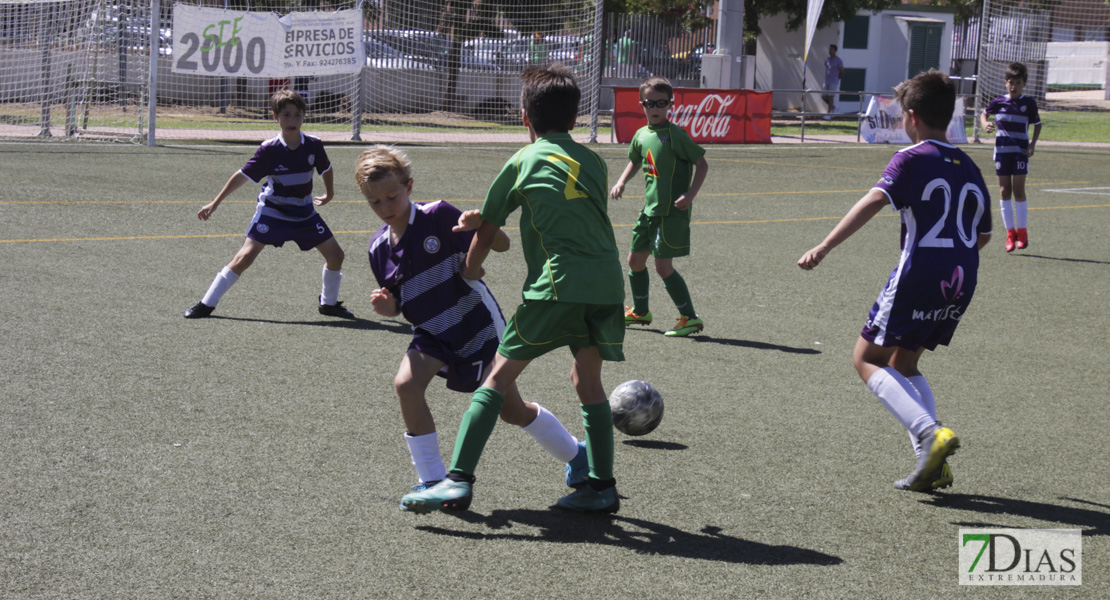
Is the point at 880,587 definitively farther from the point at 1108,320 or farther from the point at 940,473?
the point at 1108,320

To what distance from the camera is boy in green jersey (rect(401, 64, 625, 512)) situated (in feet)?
13.2

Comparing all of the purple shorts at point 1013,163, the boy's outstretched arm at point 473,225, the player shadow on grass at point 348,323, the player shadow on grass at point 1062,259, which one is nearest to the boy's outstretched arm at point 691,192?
the player shadow on grass at point 348,323

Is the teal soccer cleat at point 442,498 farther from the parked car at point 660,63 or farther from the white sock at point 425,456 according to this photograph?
the parked car at point 660,63

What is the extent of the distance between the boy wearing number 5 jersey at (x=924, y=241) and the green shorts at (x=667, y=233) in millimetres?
3175

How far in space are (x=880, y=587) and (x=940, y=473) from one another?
0.88m

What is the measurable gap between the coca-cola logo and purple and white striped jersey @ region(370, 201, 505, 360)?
2082 cm

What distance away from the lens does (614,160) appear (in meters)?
20.3

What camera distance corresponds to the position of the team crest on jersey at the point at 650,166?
25.5 ft

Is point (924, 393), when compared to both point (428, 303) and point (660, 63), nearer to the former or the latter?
point (428, 303)

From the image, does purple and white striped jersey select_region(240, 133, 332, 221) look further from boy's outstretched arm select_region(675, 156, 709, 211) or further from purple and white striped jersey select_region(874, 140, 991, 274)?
purple and white striped jersey select_region(874, 140, 991, 274)

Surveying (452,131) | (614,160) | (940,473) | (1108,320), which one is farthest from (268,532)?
(452,131)

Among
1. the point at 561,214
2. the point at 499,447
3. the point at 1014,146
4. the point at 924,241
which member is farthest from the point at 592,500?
the point at 1014,146

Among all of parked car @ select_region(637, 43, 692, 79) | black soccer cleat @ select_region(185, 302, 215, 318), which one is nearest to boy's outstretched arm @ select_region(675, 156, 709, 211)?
black soccer cleat @ select_region(185, 302, 215, 318)

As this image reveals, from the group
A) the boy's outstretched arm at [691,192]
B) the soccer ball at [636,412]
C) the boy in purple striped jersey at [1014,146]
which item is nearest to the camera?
the soccer ball at [636,412]
